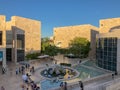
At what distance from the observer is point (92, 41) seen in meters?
54.6

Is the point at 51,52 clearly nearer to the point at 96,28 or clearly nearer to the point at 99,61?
the point at 99,61

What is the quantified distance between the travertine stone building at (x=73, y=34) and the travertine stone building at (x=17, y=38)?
1440 centimetres

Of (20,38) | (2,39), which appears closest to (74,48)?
(20,38)

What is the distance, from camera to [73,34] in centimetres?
6162

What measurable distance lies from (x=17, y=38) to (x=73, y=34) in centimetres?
2612

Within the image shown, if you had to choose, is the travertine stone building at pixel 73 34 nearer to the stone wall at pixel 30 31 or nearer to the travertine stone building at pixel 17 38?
the stone wall at pixel 30 31

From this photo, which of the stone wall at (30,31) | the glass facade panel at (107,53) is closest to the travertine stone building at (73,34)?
the stone wall at (30,31)

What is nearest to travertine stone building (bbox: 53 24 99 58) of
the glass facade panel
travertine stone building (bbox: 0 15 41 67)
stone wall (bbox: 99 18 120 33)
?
stone wall (bbox: 99 18 120 33)

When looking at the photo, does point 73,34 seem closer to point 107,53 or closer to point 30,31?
point 30,31

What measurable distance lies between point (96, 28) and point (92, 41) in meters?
7.80

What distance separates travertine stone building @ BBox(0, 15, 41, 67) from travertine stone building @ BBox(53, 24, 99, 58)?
14.4 m

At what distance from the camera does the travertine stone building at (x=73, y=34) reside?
56.1 m

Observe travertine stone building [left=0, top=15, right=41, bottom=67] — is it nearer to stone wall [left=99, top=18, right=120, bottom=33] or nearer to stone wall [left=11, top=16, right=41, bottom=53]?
stone wall [left=11, top=16, right=41, bottom=53]

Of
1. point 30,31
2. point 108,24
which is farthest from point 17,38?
point 108,24
